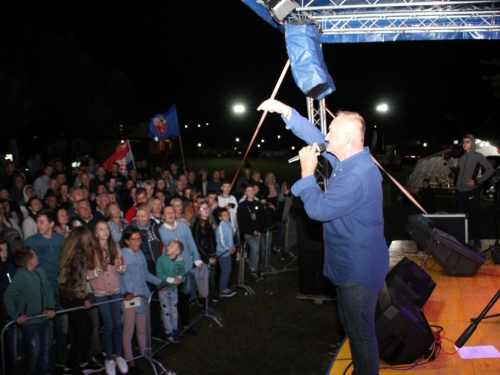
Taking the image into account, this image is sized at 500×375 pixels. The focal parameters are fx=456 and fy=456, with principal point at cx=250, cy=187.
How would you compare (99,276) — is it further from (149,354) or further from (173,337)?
(173,337)

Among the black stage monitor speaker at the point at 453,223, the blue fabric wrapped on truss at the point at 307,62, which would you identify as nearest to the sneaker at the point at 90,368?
the blue fabric wrapped on truss at the point at 307,62

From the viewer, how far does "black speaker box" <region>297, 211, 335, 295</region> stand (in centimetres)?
712

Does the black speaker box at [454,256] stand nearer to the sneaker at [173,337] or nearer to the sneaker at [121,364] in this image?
the sneaker at [173,337]

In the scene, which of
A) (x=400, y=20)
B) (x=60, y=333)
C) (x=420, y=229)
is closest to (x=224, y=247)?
(x=60, y=333)

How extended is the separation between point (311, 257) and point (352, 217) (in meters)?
4.44

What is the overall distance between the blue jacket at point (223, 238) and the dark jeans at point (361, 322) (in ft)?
15.2

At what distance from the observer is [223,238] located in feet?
25.1

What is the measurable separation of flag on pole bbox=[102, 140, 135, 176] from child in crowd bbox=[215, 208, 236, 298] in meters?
5.56

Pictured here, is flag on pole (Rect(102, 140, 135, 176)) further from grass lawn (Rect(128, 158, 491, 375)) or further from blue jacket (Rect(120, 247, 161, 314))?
blue jacket (Rect(120, 247, 161, 314))

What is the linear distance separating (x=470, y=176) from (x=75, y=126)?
28.1 m

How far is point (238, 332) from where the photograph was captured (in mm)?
6406

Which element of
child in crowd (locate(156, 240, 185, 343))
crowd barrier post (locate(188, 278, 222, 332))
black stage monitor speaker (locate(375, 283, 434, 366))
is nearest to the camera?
black stage monitor speaker (locate(375, 283, 434, 366))

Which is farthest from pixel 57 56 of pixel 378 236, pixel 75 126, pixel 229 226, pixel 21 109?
pixel 378 236

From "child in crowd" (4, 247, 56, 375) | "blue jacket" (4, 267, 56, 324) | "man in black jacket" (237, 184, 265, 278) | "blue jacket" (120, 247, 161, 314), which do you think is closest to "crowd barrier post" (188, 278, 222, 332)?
"blue jacket" (120, 247, 161, 314)
